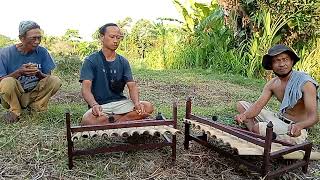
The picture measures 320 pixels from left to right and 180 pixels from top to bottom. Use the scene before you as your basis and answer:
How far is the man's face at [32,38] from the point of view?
366cm

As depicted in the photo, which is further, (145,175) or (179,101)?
(179,101)

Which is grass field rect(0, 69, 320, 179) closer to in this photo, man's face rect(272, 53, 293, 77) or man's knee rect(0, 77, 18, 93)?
man's knee rect(0, 77, 18, 93)

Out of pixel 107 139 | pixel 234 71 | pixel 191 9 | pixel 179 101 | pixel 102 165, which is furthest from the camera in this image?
pixel 191 9

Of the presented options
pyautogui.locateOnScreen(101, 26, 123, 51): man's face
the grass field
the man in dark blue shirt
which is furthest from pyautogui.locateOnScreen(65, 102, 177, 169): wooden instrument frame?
pyautogui.locateOnScreen(101, 26, 123, 51): man's face

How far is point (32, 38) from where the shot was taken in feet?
12.1

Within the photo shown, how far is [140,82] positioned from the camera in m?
6.76

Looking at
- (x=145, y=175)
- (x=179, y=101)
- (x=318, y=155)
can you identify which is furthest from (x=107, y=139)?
(x=179, y=101)

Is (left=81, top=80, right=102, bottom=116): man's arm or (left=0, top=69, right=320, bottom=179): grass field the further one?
(left=81, top=80, right=102, bottom=116): man's arm

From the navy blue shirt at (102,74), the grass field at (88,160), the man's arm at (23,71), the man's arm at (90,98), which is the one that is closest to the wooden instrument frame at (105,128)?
the grass field at (88,160)

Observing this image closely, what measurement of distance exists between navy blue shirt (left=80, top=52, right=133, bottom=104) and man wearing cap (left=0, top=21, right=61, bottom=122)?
692 mm

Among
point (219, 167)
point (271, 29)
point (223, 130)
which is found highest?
point (271, 29)

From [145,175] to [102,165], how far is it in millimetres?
354

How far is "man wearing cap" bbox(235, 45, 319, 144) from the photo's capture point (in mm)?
3049

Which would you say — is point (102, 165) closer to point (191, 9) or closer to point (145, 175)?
point (145, 175)
